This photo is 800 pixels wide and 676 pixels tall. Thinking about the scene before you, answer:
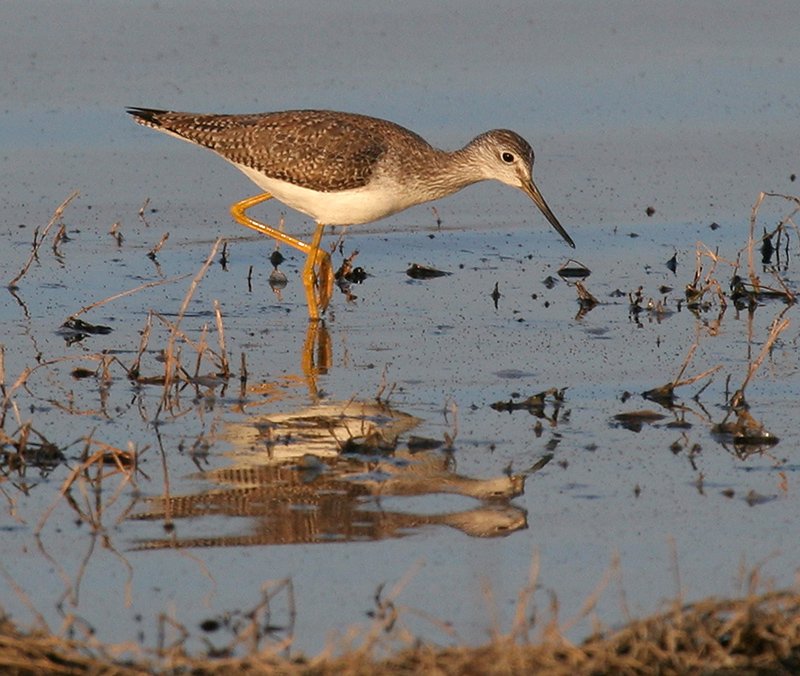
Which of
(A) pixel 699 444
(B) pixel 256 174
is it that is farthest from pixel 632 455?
(B) pixel 256 174

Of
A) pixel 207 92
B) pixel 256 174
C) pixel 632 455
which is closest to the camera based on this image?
pixel 632 455

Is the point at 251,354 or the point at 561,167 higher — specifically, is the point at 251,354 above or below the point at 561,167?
below

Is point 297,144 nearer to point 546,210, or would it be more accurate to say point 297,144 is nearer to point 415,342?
point 546,210

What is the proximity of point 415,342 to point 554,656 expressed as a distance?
3.88 metres

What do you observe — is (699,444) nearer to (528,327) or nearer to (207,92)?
(528,327)

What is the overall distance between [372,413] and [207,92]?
560 centimetres

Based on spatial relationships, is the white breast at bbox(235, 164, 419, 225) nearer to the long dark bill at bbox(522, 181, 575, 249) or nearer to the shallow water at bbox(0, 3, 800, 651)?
the shallow water at bbox(0, 3, 800, 651)

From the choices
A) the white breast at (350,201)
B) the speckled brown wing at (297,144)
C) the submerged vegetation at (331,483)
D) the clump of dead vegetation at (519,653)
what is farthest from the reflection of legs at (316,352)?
the clump of dead vegetation at (519,653)

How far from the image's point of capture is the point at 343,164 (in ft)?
29.8

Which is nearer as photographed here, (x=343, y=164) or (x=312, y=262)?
(x=312, y=262)

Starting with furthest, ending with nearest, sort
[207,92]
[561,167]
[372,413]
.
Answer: [207,92]
[561,167]
[372,413]

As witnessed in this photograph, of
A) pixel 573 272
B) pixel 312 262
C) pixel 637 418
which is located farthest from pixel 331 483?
pixel 573 272

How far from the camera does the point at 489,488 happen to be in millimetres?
6055

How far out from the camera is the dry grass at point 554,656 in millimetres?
4270
